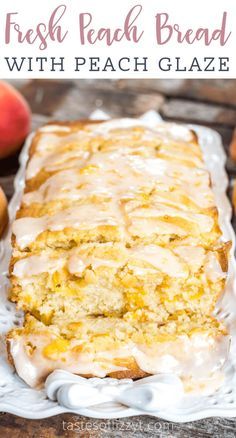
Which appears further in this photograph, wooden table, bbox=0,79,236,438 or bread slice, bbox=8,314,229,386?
wooden table, bbox=0,79,236,438

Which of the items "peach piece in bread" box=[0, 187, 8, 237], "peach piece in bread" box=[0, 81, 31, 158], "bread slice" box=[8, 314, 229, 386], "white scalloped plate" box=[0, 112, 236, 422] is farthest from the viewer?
"peach piece in bread" box=[0, 81, 31, 158]

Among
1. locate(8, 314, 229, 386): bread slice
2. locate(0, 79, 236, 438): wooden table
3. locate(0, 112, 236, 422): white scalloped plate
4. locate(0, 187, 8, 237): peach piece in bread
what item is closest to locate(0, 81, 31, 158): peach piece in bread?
locate(0, 79, 236, 438): wooden table

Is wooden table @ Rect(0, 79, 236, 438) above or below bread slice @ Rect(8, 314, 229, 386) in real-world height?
below

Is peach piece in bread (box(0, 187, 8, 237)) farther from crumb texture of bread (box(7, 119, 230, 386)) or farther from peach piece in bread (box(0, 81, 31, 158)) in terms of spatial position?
peach piece in bread (box(0, 81, 31, 158))

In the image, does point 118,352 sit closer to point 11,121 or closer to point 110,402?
point 110,402

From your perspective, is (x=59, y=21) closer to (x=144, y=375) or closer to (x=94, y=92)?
(x=94, y=92)

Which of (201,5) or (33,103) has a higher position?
(201,5)

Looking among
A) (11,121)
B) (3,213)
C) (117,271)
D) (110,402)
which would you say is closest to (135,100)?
(11,121)

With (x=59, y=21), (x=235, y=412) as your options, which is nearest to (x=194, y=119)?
(x=59, y=21)
